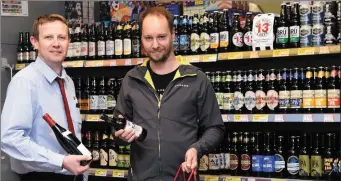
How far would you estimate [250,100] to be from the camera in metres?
4.27

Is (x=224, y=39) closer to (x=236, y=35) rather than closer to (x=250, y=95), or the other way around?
(x=236, y=35)

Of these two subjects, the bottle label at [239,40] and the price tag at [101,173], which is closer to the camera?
the bottle label at [239,40]

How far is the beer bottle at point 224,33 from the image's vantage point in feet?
14.3

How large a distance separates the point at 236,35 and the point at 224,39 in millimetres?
108

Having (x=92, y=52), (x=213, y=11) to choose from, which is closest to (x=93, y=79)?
(x=92, y=52)

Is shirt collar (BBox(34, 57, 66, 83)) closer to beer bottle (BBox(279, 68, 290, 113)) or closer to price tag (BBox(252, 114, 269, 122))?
price tag (BBox(252, 114, 269, 122))

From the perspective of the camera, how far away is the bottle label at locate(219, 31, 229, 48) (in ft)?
14.3

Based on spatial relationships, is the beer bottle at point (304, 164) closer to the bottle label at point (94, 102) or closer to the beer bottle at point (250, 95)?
the beer bottle at point (250, 95)

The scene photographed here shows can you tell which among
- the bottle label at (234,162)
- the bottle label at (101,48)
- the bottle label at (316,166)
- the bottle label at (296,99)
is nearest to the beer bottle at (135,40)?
the bottle label at (101,48)

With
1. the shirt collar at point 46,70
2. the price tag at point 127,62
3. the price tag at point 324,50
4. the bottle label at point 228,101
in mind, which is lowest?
the bottle label at point 228,101

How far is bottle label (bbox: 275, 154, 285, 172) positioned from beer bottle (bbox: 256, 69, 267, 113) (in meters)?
0.38

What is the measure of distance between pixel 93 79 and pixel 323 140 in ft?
7.41

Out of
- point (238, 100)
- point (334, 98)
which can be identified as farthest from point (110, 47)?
point (334, 98)

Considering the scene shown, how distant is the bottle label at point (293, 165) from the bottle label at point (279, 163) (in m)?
0.05
